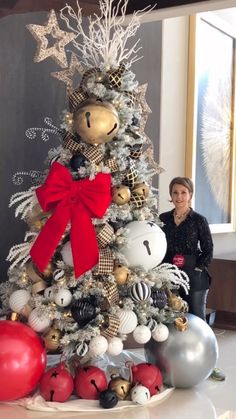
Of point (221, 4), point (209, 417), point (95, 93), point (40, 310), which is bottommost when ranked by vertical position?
point (209, 417)

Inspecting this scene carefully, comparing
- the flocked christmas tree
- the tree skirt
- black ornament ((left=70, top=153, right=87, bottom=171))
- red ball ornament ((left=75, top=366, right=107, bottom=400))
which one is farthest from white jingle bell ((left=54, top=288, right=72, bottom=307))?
black ornament ((left=70, top=153, right=87, bottom=171))

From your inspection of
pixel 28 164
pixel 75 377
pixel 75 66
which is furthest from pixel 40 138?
pixel 75 377

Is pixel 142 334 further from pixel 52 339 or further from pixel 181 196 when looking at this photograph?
pixel 181 196

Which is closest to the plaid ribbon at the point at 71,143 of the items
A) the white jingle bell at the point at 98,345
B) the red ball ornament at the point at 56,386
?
the white jingle bell at the point at 98,345

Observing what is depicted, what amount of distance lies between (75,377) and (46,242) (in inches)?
25.6

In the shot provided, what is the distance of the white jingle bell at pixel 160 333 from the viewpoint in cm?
283

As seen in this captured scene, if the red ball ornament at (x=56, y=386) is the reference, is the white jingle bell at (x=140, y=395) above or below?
below

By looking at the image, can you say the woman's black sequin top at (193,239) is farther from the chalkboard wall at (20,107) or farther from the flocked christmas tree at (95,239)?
the chalkboard wall at (20,107)

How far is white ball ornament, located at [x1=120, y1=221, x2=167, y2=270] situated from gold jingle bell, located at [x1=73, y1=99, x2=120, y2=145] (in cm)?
48

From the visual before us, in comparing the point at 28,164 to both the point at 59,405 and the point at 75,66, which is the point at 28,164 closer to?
the point at 75,66

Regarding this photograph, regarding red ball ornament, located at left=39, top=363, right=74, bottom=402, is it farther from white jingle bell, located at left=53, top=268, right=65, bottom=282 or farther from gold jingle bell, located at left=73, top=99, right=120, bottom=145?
gold jingle bell, located at left=73, top=99, right=120, bottom=145

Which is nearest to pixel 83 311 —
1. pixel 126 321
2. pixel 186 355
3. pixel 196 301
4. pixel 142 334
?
pixel 126 321

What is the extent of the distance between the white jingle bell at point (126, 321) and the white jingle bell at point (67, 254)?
1.11 ft

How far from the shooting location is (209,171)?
5348 millimetres
